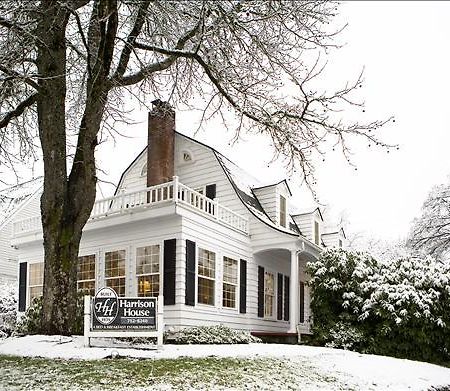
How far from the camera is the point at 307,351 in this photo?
12.2m

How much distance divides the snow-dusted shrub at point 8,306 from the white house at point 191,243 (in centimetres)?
138

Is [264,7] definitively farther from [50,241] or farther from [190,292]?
[190,292]

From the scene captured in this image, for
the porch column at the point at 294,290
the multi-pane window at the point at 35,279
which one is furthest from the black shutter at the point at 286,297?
the multi-pane window at the point at 35,279

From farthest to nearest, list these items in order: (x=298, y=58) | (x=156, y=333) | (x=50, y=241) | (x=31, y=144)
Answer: (x=31, y=144) < (x=298, y=58) < (x=50, y=241) < (x=156, y=333)

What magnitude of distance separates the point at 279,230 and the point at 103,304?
847 cm

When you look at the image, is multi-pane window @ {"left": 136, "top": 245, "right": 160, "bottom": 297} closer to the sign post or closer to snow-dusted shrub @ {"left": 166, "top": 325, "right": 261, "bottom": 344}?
snow-dusted shrub @ {"left": 166, "top": 325, "right": 261, "bottom": 344}

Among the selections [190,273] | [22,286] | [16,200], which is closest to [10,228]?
[16,200]

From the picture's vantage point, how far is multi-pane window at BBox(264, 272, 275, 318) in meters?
19.1

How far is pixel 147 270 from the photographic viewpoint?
613 inches

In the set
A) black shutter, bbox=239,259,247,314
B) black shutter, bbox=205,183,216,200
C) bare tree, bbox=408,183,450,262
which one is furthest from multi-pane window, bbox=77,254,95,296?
bare tree, bbox=408,183,450,262

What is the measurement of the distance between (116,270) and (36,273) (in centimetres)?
404

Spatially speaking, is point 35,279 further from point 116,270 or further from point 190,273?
point 190,273

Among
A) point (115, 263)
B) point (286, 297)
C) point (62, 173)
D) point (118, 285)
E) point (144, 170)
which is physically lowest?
point (286, 297)

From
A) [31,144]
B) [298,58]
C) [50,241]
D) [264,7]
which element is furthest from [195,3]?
[31,144]
